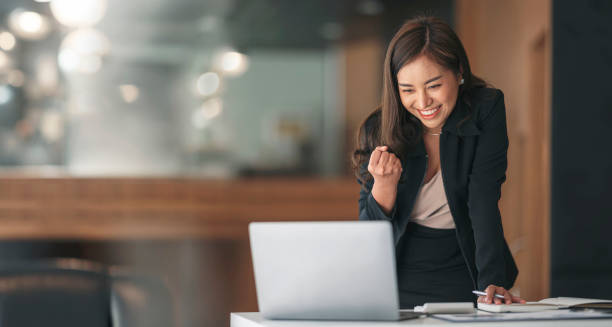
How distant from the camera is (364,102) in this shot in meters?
5.91

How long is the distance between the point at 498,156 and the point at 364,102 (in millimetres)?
4262

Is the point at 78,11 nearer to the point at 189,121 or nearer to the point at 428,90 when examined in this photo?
the point at 189,121

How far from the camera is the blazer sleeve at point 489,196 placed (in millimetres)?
1636

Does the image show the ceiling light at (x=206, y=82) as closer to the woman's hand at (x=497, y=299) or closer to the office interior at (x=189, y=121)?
the office interior at (x=189, y=121)

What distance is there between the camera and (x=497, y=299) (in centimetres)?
156

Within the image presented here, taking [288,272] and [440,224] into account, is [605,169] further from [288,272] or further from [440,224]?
[288,272]

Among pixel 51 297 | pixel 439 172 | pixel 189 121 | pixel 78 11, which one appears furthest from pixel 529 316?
pixel 78 11

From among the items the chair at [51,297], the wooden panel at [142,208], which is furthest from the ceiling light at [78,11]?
the chair at [51,297]

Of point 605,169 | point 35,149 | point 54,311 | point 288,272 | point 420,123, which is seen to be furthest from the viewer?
point 35,149

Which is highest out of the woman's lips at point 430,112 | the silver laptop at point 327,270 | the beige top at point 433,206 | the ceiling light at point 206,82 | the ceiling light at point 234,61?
the ceiling light at point 234,61

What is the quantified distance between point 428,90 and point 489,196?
0.28 metres

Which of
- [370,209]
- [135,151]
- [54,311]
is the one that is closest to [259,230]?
[370,209]

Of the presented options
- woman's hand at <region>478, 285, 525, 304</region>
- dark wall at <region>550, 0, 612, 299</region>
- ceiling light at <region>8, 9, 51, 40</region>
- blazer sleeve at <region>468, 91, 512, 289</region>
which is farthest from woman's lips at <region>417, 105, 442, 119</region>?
ceiling light at <region>8, 9, 51, 40</region>

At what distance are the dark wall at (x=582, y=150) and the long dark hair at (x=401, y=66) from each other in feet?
4.12
